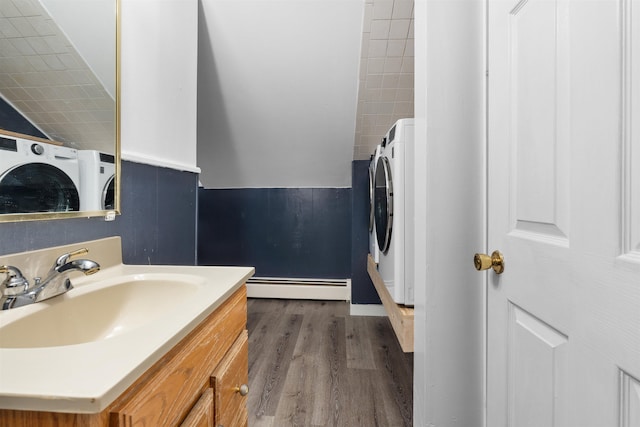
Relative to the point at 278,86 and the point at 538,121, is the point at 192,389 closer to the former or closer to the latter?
the point at 538,121

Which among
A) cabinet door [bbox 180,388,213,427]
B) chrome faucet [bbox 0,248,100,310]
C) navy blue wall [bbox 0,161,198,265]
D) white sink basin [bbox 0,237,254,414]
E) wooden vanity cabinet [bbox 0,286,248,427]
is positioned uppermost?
navy blue wall [bbox 0,161,198,265]

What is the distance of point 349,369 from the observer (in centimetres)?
202

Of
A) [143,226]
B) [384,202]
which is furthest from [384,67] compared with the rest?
[143,226]

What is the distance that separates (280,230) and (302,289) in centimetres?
66

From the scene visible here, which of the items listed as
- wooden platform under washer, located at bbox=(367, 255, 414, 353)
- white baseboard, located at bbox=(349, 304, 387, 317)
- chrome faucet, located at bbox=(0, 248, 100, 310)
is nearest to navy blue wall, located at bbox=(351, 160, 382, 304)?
white baseboard, located at bbox=(349, 304, 387, 317)

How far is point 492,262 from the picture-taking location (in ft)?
2.88

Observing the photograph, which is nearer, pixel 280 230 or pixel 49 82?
pixel 49 82

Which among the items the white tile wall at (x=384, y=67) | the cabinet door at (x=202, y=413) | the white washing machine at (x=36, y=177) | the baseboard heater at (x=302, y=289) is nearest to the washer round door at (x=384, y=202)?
the white tile wall at (x=384, y=67)

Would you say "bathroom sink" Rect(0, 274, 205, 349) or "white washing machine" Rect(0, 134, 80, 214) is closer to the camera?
"bathroom sink" Rect(0, 274, 205, 349)

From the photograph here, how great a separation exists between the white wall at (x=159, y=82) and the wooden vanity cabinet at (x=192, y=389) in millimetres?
738

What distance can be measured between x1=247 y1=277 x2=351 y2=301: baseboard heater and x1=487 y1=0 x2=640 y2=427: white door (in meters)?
2.48

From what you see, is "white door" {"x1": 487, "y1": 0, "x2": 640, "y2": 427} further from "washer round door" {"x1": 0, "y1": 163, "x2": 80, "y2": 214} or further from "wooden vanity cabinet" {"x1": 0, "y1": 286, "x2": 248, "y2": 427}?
"washer round door" {"x1": 0, "y1": 163, "x2": 80, "y2": 214}

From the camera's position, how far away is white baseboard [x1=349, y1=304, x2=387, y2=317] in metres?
3.02

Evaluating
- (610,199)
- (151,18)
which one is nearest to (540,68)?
(610,199)
